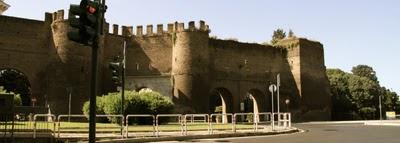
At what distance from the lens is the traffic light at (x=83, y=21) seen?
7.25 metres

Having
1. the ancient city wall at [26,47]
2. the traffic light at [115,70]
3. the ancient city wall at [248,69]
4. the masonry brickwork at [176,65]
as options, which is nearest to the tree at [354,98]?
the masonry brickwork at [176,65]

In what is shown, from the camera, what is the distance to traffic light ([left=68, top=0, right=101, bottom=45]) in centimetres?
725

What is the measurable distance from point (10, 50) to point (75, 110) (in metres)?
6.92

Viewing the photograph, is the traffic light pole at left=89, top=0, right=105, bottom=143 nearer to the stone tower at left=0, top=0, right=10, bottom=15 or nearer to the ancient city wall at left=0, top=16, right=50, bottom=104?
the stone tower at left=0, top=0, right=10, bottom=15

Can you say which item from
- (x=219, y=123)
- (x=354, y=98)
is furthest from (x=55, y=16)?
(x=354, y=98)

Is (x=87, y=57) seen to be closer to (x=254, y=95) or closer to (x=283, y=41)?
(x=254, y=95)

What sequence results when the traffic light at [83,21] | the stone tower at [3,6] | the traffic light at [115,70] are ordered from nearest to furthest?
the traffic light at [83,21]
the traffic light at [115,70]
the stone tower at [3,6]

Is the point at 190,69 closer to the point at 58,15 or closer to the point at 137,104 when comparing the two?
the point at 58,15

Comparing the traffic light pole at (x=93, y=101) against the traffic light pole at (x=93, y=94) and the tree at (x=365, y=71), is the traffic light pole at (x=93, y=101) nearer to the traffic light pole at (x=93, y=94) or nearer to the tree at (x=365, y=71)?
the traffic light pole at (x=93, y=94)

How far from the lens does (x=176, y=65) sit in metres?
42.9

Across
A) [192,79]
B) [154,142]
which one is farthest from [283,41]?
[154,142]

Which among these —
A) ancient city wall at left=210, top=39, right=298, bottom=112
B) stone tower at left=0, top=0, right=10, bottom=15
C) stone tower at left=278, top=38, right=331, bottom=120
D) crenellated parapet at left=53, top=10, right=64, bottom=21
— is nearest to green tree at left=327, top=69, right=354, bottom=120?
stone tower at left=278, top=38, right=331, bottom=120

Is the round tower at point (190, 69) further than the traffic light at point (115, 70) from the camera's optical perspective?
Yes

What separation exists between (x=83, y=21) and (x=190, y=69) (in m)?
35.0
